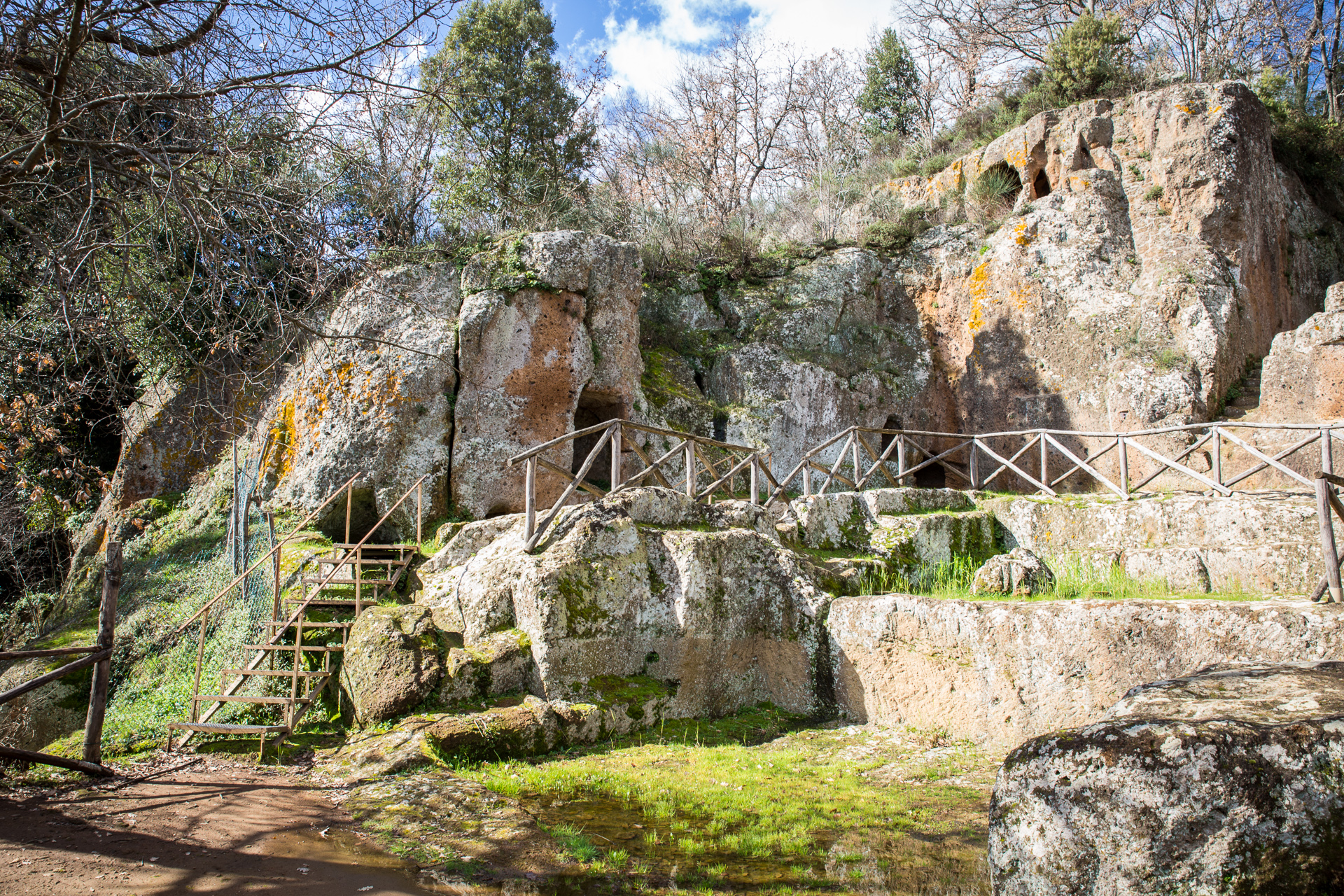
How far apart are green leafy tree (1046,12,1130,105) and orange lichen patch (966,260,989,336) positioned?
488 cm

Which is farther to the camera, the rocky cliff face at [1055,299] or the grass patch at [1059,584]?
the rocky cliff face at [1055,299]

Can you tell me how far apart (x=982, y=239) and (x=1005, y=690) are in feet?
41.1

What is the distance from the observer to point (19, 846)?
4.39 meters

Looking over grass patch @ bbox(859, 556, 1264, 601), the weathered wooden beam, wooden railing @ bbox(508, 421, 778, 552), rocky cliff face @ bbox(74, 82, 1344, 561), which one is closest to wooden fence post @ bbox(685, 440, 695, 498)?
wooden railing @ bbox(508, 421, 778, 552)

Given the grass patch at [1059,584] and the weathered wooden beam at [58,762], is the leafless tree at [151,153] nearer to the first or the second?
the weathered wooden beam at [58,762]

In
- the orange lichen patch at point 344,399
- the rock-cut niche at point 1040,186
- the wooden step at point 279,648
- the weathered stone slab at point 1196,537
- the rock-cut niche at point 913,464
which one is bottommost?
the wooden step at point 279,648

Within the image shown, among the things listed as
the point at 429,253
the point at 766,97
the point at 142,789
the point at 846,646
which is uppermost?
the point at 766,97

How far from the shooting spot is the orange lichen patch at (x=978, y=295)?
15781mm

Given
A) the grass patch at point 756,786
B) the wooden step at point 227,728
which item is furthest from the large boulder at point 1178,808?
the wooden step at point 227,728

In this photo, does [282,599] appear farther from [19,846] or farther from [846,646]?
[846,646]

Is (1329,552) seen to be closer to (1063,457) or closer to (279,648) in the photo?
(1063,457)

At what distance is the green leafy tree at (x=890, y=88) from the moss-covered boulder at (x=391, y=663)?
75.4 ft

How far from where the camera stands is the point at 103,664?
617 cm

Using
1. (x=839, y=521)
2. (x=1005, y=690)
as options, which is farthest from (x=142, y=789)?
(x=839, y=521)
